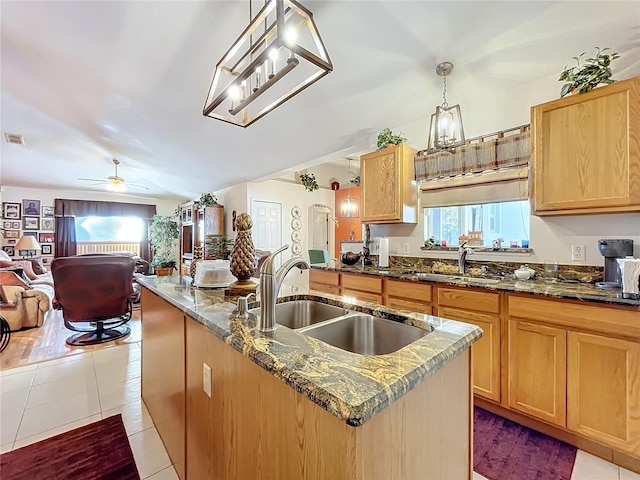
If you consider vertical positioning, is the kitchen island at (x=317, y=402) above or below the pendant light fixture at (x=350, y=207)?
below

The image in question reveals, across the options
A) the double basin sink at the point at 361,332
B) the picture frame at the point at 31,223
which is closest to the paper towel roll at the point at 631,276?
the double basin sink at the point at 361,332

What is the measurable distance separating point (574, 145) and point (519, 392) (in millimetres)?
1723

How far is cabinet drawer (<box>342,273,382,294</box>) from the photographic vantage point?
9.29ft

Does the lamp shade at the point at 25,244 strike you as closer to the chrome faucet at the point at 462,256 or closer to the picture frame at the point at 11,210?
the picture frame at the point at 11,210

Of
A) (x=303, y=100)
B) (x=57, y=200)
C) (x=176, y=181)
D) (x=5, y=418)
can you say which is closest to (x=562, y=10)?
(x=303, y=100)

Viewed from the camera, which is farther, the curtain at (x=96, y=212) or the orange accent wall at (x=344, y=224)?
the orange accent wall at (x=344, y=224)

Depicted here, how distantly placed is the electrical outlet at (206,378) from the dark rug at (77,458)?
925mm

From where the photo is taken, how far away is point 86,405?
2.25 metres

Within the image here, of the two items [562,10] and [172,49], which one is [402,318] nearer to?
[562,10]

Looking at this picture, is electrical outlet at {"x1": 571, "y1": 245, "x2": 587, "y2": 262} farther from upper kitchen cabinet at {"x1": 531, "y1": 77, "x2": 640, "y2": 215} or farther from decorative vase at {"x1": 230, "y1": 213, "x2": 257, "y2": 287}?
decorative vase at {"x1": 230, "y1": 213, "x2": 257, "y2": 287}

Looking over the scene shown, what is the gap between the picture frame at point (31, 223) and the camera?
23.4 feet

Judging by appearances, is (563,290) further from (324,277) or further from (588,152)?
(324,277)

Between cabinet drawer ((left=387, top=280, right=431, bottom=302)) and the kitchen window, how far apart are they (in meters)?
0.85

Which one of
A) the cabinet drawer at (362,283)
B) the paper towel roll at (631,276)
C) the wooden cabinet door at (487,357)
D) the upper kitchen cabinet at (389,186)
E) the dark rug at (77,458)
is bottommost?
the dark rug at (77,458)
